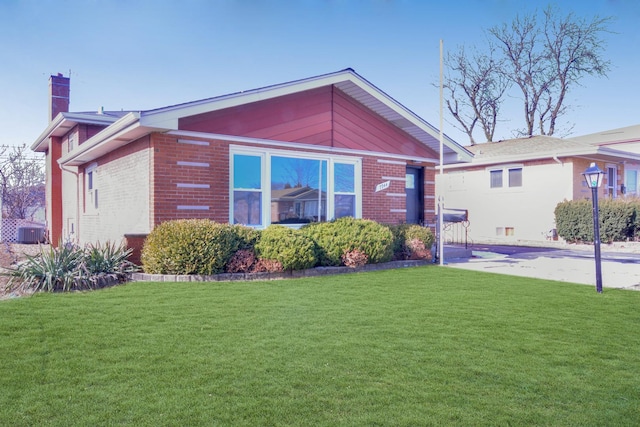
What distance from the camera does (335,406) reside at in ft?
11.1

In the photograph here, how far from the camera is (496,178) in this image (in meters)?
20.9

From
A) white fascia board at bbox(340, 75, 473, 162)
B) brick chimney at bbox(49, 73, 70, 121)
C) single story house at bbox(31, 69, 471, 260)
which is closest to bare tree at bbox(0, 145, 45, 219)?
brick chimney at bbox(49, 73, 70, 121)

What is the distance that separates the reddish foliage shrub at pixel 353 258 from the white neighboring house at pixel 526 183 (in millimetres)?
11227

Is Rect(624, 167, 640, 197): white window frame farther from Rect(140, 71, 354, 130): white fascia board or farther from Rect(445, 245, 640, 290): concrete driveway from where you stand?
Rect(140, 71, 354, 130): white fascia board

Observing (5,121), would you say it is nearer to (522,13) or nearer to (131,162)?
(131,162)

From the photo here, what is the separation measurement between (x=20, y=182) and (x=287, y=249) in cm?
2129

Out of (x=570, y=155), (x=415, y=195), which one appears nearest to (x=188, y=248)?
(x=415, y=195)

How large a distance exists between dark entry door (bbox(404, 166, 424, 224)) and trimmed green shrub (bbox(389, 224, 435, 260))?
114 inches

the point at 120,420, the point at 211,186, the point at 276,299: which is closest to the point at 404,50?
the point at 211,186

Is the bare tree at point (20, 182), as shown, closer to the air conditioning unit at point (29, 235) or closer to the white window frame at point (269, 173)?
the air conditioning unit at point (29, 235)

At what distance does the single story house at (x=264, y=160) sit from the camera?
388 inches

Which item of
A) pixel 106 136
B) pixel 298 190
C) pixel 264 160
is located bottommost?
pixel 298 190

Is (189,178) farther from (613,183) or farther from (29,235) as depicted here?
(613,183)

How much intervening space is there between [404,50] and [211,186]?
10.9 meters
